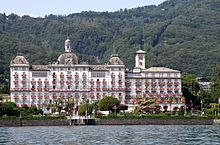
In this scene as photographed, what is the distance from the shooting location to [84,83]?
167 m

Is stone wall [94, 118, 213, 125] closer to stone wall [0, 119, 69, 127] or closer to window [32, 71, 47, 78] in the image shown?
stone wall [0, 119, 69, 127]

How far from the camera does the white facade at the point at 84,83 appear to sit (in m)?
165

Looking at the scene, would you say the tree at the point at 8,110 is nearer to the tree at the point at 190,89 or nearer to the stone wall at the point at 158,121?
the stone wall at the point at 158,121

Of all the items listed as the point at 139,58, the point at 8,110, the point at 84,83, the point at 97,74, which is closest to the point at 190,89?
the point at 139,58

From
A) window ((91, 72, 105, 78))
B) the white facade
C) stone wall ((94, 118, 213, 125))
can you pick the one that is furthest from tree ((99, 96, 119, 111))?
stone wall ((94, 118, 213, 125))

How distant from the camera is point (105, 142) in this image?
7369cm

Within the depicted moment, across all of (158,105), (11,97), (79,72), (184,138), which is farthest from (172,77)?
(184,138)

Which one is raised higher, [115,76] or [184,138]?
[115,76]

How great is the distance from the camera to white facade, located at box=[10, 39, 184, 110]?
165m

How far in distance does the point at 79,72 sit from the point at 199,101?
101ft

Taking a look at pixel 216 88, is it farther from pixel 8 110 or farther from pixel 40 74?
pixel 8 110

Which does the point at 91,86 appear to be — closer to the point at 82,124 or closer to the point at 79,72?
the point at 79,72

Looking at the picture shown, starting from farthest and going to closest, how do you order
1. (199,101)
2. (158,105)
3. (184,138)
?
(199,101) → (158,105) → (184,138)

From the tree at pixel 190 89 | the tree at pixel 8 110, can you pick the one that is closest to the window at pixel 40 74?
the tree at pixel 8 110
